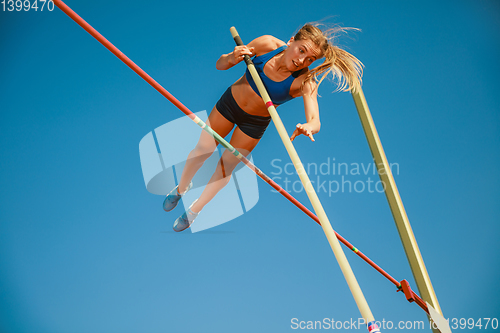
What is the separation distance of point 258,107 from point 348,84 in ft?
1.85

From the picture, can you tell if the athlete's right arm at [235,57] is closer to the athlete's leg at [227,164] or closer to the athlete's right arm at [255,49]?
the athlete's right arm at [255,49]

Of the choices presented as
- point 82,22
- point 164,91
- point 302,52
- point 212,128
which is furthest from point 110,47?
point 302,52

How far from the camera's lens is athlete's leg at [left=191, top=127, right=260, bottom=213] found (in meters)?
2.34

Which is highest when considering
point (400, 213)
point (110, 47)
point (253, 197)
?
point (110, 47)

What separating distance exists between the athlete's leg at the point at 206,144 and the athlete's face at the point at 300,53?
1.78ft

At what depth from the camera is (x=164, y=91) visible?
2.09 meters

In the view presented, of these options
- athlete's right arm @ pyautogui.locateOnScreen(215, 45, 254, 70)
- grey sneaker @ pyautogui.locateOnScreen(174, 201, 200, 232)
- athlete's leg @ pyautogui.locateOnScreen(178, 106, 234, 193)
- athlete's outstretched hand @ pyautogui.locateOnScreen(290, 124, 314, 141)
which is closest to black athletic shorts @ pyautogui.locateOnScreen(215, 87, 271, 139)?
athlete's leg @ pyautogui.locateOnScreen(178, 106, 234, 193)

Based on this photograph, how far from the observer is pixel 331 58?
6.88ft

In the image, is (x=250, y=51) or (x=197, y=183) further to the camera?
(x=197, y=183)

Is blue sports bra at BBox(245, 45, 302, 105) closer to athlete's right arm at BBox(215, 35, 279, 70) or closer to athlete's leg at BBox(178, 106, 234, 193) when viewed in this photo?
athlete's right arm at BBox(215, 35, 279, 70)

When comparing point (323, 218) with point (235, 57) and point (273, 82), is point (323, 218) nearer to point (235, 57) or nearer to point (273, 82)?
point (273, 82)

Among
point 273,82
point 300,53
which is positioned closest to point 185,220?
point 273,82

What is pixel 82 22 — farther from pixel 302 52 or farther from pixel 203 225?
pixel 203 225

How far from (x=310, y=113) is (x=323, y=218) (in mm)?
619
